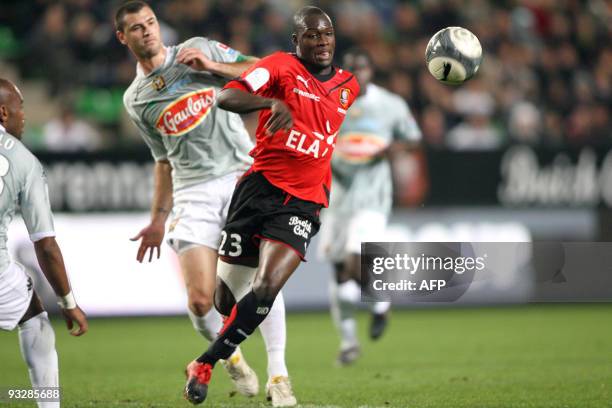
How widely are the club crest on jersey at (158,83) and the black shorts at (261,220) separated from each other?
108 cm

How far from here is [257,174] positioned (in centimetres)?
629

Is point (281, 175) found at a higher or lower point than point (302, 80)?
lower

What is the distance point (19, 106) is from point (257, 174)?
1547 millimetres

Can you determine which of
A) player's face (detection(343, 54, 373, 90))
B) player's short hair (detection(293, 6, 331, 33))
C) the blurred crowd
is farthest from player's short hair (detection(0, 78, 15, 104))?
the blurred crowd

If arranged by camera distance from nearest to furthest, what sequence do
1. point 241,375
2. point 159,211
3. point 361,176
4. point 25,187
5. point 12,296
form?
point 25,187 → point 12,296 → point 241,375 → point 159,211 → point 361,176

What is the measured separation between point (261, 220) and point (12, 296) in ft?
5.21

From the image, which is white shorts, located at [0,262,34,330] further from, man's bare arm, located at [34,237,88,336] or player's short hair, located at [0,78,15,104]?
player's short hair, located at [0,78,15,104]

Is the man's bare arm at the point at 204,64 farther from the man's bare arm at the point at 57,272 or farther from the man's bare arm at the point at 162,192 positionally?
the man's bare arm at the point at 57,272

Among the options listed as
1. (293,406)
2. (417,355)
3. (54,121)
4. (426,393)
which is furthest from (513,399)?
(54,121)

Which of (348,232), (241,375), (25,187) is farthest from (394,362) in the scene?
(25,187)

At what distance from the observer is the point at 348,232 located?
395 inches

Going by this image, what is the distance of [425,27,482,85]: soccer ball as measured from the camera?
6527 mm

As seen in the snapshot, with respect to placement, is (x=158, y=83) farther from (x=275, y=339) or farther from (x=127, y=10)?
(x=275, y=339)

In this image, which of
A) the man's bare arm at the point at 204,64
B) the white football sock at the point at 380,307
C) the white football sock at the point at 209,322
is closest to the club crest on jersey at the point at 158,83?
the man's bare arm at the point at 204,64
